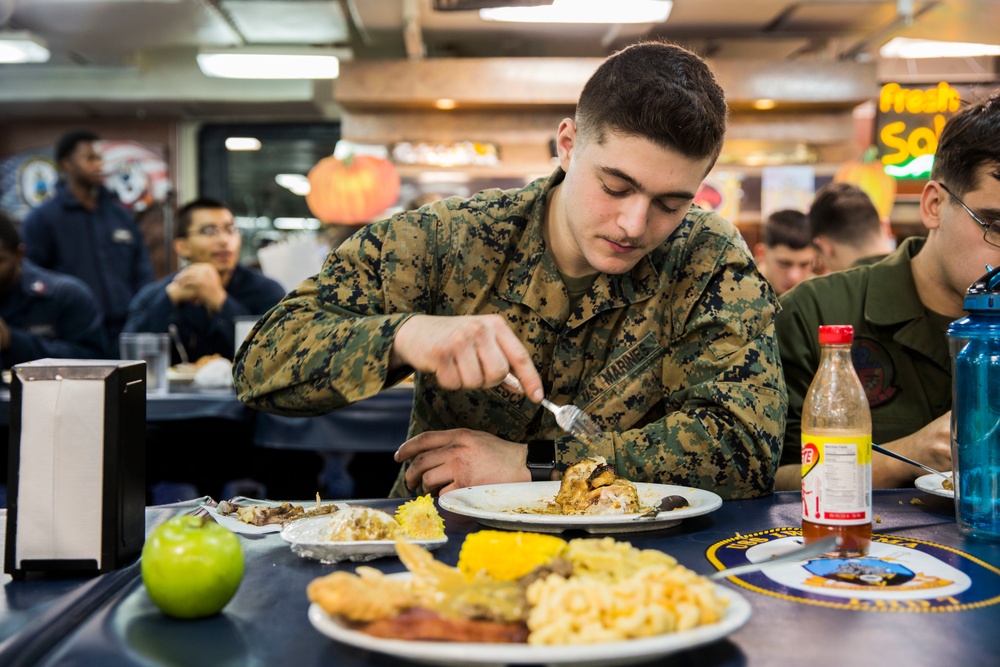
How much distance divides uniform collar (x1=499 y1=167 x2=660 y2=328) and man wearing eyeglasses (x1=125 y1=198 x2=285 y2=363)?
290cm

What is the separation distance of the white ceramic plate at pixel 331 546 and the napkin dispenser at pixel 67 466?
20 cm

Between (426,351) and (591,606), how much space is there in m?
0.67

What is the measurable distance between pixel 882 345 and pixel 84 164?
18.9 feet

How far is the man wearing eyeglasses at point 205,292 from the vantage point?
4.53 meters

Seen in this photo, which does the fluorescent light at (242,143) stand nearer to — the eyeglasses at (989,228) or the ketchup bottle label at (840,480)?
the eyeglasses at (989,228)

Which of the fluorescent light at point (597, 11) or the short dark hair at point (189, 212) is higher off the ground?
the fluorescent light at point (597, 11)

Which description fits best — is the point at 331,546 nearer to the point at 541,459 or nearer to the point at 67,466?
the point at 67,466

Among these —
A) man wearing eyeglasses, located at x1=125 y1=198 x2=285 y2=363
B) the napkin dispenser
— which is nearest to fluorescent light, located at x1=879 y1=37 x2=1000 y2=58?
man wearing eyeglasses, located at x1=125 y1=198 x2=285 y2=363

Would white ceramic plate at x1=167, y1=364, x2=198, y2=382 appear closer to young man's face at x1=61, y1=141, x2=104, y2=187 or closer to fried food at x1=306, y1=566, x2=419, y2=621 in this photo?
young man's face at x1=61, y1=141, x2=104, y2=187

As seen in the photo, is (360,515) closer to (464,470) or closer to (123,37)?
(464,470)

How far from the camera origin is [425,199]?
6352mm

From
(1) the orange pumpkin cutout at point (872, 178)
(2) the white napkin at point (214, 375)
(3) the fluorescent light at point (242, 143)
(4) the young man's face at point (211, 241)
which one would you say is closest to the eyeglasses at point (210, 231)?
(4) the young man's face at point (211, 241)

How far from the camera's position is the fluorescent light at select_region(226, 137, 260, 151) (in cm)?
946

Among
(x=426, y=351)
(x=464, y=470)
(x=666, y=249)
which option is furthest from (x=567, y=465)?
(x=666, y=249)
